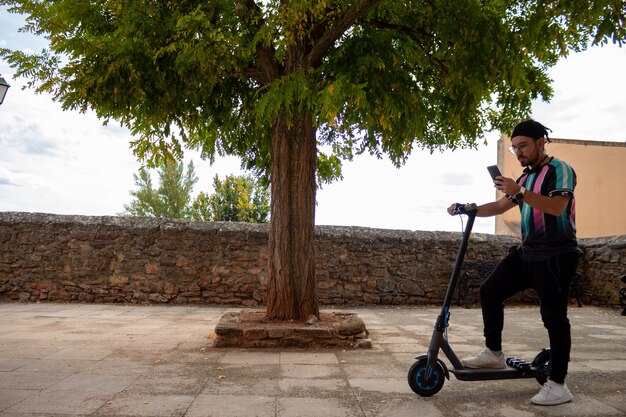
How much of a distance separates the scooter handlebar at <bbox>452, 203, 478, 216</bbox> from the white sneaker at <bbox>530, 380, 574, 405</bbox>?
4.32 feet

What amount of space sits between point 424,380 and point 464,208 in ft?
4.19

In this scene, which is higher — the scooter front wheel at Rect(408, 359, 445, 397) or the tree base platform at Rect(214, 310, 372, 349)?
the scooter front wheel at Rect(408, 359, 445, 397)

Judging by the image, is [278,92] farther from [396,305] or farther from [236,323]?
[396,305]

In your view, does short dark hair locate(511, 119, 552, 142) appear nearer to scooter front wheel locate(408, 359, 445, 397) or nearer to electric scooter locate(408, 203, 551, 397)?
electric scooter locate(408, 203, 551, 397)

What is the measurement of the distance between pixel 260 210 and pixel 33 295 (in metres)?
17.5

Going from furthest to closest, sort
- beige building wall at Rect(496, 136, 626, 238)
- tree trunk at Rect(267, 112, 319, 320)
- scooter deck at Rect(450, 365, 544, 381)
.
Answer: beige building wall at Rect(496, 136, 626, 238), tree trunk at Rect(267, 112, 319, 320), scooter deck at Rect(450, 365, 544, 381)

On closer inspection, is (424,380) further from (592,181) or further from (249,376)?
(592,181)

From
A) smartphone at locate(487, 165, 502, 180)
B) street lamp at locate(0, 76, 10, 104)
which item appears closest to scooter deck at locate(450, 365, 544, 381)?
smartphone at locate(487, 165, 502, 180)

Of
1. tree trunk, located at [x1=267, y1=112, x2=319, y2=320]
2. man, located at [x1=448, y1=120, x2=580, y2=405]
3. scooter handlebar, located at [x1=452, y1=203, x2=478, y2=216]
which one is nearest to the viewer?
man, located at [x1=448, y1=120, x2=580, y2=405]

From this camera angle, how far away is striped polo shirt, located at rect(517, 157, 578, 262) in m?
3.39

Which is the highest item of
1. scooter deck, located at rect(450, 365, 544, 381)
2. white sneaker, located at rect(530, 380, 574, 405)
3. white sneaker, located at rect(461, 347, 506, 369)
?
white sneaker, located at rect(461, 347, 506, 369)

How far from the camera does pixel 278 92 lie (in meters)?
5.48

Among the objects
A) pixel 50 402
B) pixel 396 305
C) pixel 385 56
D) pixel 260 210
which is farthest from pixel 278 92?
pixel 260 210

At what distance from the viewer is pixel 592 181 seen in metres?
20.4
